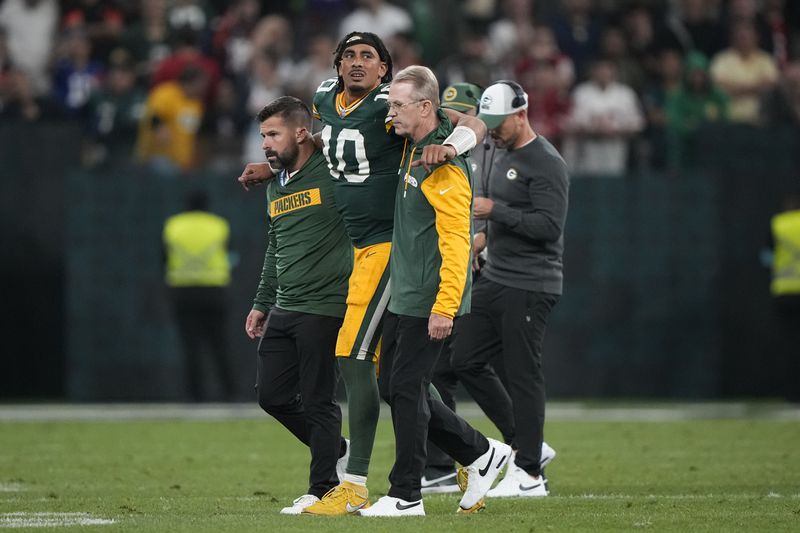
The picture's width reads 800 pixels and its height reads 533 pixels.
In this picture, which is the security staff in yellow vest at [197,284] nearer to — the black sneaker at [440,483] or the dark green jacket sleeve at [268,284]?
the black sneaker at [440,483]

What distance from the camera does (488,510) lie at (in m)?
7.72

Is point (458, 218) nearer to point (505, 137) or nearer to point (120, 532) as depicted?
point (505, 137)

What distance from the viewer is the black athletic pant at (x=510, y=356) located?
8.42m

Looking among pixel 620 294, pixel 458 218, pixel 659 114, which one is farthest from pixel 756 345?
pixel 458 218

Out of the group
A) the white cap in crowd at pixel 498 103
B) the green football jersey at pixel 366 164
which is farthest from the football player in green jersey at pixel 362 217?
the white cap in crowd at pixel 498 103

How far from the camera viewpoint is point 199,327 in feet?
52.5

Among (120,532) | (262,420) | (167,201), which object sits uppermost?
(167,201)

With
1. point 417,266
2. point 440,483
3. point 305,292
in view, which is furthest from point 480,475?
point 440,483

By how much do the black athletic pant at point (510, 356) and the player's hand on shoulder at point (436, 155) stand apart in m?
1.76

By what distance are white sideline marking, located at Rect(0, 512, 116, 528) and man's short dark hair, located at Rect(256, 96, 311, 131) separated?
2.17m

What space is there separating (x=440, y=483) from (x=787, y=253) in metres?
7.66

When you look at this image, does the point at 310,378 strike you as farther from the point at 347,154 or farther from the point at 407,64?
the point at 407,64

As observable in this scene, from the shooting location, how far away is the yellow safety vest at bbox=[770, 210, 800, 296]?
15352 mm

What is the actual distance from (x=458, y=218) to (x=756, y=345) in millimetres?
10318
